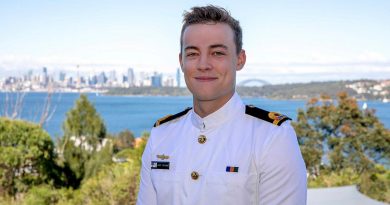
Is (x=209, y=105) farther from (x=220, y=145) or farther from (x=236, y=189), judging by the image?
(x=236, y=189)

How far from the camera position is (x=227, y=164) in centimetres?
143

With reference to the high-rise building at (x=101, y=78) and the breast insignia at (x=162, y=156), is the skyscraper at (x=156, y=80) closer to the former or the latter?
the high-rise building at (x=101, y=78)

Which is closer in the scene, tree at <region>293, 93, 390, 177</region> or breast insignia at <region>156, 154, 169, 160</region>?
breast insignia at <region>156, 154, 169, 160</region>

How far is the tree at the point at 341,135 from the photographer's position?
1669 centimetres

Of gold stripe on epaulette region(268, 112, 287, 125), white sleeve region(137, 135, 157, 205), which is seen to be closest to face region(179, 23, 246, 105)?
gold stripe on epaulette region(268, 112, 287, 125)

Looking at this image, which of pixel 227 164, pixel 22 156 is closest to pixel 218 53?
pixel 227 164

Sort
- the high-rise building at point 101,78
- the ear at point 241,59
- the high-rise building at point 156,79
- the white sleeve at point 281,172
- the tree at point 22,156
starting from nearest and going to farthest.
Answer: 1. the white sleeve at point 281,172
2. the ear at point 241,59
3. the tree at point 22,156
4. the high-rise building at point 156,79
5. the high-rise building at point 101,78

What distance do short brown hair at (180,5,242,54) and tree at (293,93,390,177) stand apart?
1550 cm

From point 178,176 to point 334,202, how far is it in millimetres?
6425

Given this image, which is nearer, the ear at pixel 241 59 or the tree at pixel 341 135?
the ear at pixel 241 59

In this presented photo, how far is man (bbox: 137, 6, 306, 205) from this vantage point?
4.46 ft

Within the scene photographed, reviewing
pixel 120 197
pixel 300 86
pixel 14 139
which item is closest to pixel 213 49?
pixel 120 197

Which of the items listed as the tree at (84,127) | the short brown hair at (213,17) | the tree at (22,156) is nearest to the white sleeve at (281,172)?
the short brown hair at (213,17)

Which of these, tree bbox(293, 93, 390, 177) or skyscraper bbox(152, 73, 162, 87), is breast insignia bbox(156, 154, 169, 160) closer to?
tree bbox(293, 93, 390, 177)
